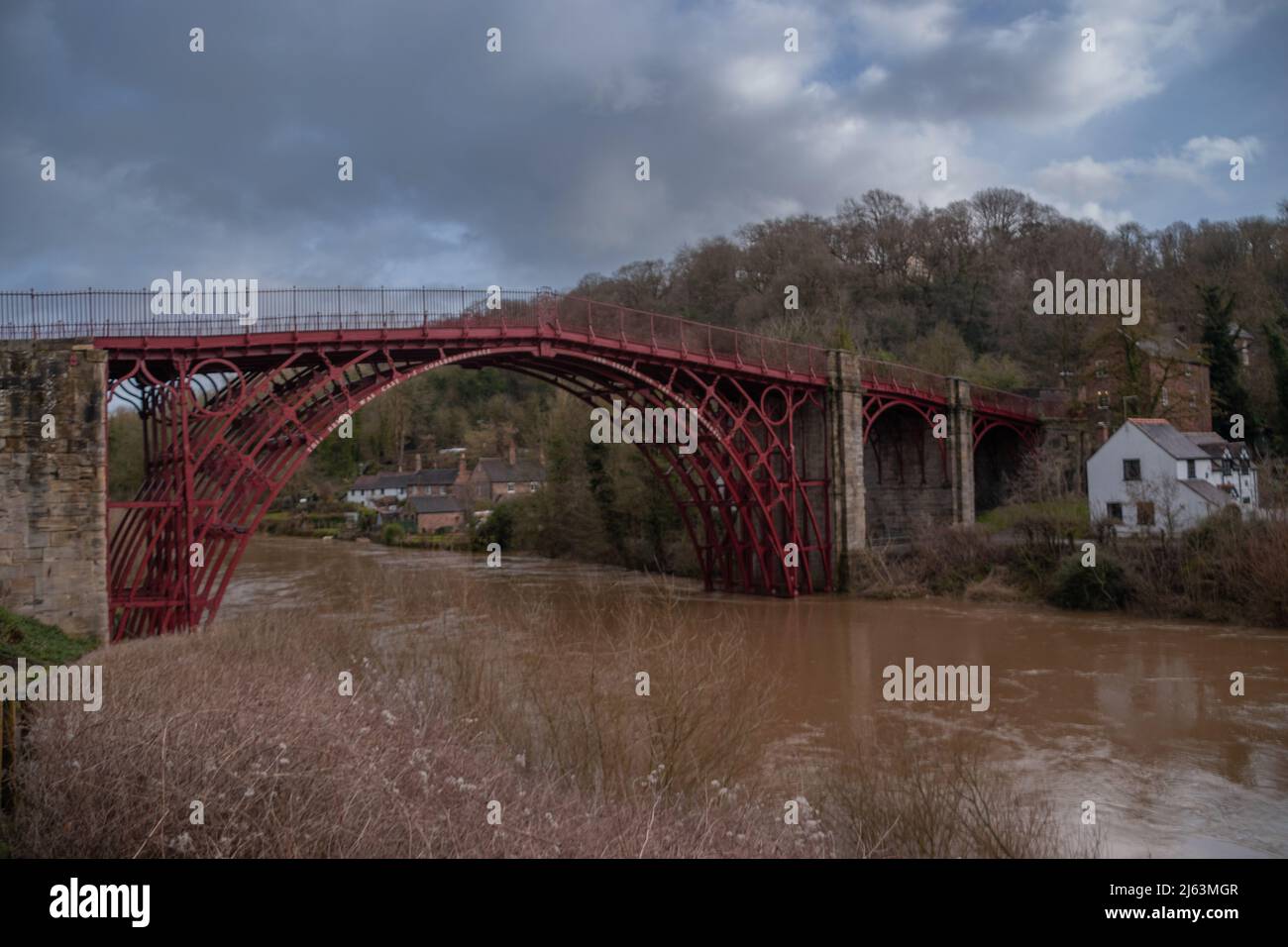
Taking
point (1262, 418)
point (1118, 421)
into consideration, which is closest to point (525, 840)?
point (1118, 421)

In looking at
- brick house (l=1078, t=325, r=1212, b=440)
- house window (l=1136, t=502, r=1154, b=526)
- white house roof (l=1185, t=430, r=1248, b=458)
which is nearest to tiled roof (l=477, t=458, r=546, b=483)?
brick house (l=1078, t=325, r=1212, b=440)

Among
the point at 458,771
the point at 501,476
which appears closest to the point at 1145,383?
the point at 458,771

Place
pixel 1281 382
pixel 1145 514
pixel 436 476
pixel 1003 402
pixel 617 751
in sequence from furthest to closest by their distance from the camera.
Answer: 1. pixel 436 476
2. pixel 1003 402
3. pixel 1281 382
4. pixel 1145 514
5. pixel 617 751

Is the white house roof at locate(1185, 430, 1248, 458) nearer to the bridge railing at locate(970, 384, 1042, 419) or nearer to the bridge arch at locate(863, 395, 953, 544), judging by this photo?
the bridge railing at locate(970, 384, 1042, 419)

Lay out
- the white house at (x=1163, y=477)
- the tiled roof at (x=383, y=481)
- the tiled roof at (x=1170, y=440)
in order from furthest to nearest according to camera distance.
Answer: the tiled roof at (x=383, y=481) → the tiled roof at (x=1170, y=440) → the white house at (x=1163, y=477)

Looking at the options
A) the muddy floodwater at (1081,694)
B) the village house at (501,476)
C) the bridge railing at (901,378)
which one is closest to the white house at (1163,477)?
the muddy floodwater at (1081,694)

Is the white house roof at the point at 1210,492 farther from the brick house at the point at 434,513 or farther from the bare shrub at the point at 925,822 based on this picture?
the brick house at the point at 434,513

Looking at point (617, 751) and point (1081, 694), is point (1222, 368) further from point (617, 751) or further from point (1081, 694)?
point (617, 751)
